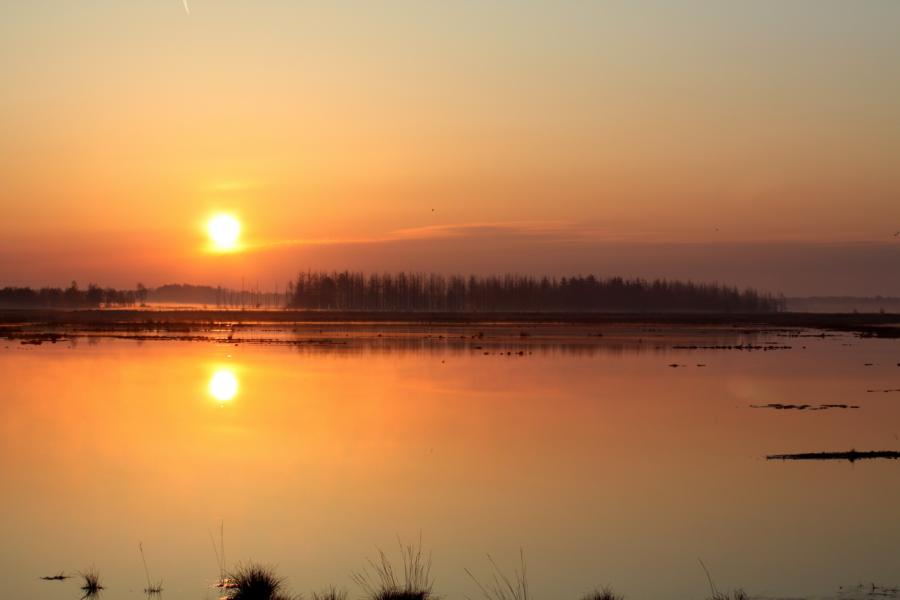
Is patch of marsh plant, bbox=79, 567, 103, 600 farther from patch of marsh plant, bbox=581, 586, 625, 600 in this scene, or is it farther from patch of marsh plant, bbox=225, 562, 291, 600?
patch of marsh plant, bbox=581, 586, 625, 600

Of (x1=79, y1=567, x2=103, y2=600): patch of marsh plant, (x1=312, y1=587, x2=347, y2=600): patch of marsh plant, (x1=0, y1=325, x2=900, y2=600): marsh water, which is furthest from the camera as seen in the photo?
(x1=0, y1=325, x2=900, y2=600): marsh water

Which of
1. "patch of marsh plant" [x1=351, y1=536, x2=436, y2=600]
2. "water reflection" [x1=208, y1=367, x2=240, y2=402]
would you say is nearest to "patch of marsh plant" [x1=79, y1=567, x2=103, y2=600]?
"patch of marsh plant" [x1=351, y1=536, x2=436, y2=600]

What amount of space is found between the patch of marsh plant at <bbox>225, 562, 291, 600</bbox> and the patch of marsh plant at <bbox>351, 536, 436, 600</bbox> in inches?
36.9

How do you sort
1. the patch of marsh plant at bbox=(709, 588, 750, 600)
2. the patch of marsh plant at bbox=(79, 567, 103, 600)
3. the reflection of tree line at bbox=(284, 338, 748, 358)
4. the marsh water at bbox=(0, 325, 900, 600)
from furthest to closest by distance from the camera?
the reflection of tree line at bbox=(284, 338, 748, 358) → the marsh water at bbox=(0, 325, 900, 600) → the patch of marsh plant at bbox=(79, 567, 103, 600) → the patch of marsh plant at bbox=(709, 588, 750, 600)

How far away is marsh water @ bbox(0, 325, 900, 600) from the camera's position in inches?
447

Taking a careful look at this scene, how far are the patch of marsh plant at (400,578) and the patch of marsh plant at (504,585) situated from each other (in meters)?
0.59

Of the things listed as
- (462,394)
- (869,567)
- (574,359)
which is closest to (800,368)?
(574,359)

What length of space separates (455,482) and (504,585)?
5340 millimetres

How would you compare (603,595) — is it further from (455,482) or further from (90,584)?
(455,482)

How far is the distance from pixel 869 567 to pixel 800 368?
3013 cm

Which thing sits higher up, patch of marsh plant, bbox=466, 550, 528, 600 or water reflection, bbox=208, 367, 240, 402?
water reflection, bbox=208, 367, 240, 402

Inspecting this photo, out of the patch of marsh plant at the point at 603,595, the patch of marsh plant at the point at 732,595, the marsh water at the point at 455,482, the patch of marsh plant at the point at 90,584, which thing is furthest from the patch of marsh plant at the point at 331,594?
the patch of marsh plant at the point at 732,595

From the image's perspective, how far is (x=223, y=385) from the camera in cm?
3170

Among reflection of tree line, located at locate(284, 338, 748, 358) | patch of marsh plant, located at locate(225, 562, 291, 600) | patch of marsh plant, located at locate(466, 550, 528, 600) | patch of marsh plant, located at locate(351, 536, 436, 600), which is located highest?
reflection of tree line, located at locate(284, 338, 748, 358)
